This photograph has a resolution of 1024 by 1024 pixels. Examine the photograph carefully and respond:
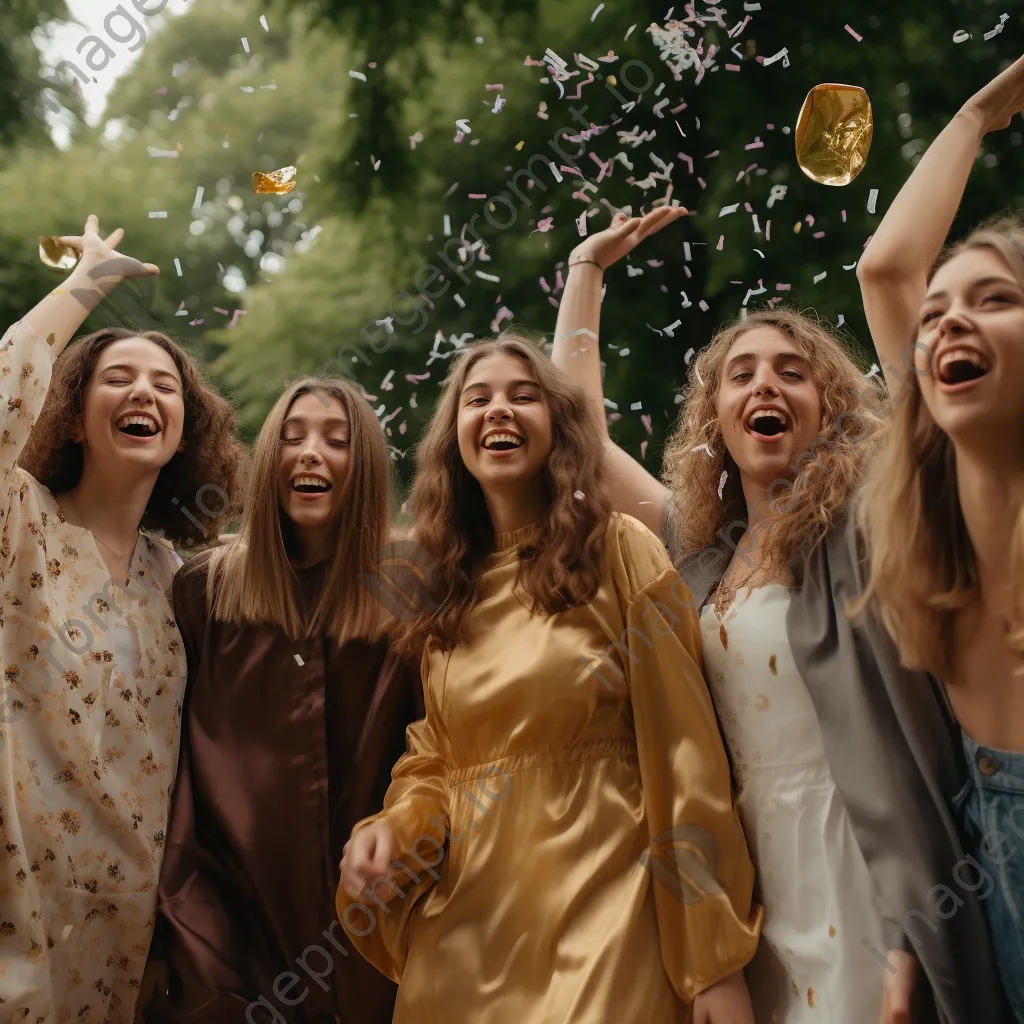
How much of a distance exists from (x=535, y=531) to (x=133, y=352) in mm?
1082

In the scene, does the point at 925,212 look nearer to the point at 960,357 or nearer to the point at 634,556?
the point at 960,357

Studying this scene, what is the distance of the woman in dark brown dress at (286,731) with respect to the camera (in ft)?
8.03

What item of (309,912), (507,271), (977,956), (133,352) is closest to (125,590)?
(133,352)

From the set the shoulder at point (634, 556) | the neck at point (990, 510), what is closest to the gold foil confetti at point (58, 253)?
the shoulder at point (634, 556)

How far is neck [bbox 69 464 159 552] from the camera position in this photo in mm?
2732

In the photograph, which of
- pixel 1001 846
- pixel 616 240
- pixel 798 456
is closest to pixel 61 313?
pixel 616 240

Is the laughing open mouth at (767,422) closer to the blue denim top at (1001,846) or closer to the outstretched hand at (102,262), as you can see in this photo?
the blue denim top at (1001,846)

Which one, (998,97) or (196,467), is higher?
(998,97)

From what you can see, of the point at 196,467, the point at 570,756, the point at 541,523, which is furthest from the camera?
the point at 196,467

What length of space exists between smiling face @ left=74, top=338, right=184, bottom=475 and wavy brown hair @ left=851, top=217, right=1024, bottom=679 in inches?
63.3

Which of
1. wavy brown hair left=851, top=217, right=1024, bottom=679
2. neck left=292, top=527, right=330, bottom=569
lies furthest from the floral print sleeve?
wavy brown hair left=851, top=217, right=1024, bottom=679

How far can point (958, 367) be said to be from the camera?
70.1 inches

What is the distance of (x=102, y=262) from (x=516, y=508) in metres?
1.11

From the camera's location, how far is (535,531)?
2.40 m
